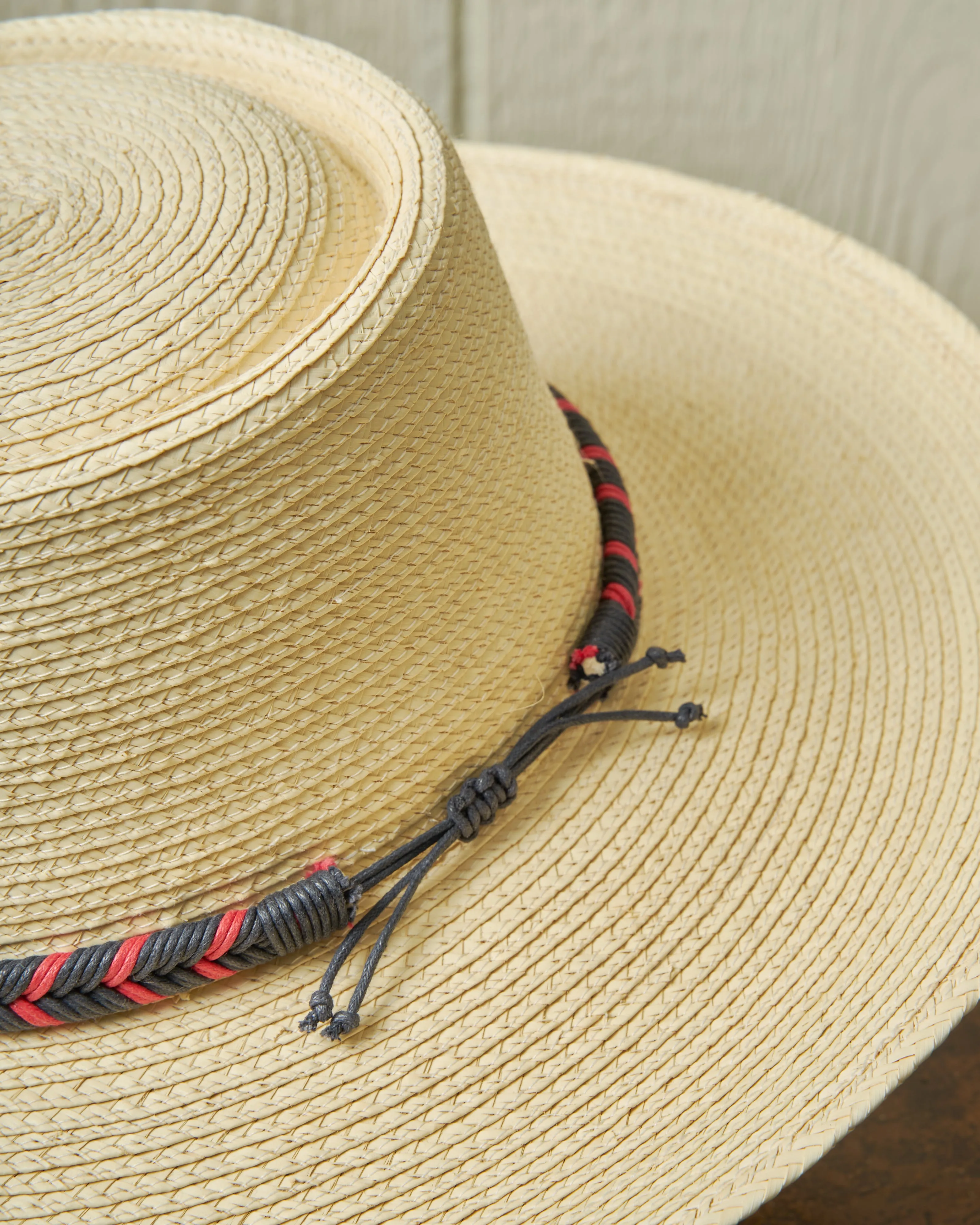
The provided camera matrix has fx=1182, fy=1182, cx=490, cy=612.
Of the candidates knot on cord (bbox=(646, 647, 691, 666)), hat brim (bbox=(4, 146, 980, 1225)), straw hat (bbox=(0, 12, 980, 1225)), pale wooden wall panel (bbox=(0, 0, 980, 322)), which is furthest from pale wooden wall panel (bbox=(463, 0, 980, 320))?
knot on cord (bbox=(646, 647, 691, 666))

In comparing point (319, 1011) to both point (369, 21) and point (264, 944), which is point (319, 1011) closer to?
point (264, 944)

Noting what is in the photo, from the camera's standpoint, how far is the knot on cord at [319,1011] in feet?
2.27

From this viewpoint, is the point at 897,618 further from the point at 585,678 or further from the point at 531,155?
the point at 531,155

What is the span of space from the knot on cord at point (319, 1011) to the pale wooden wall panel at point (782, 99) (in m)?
1.24

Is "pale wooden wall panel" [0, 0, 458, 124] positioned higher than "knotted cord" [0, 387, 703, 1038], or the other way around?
"pale wooden wall panel" [0, 0, 458, 124]

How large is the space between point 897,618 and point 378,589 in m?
0.44

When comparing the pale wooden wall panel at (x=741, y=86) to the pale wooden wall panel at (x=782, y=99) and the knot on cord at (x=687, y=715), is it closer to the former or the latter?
the pale wooden wall panel at (x=782, y=99)

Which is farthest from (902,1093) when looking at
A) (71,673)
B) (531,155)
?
(531,155)

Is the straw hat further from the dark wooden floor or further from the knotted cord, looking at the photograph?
the dark wooden floor

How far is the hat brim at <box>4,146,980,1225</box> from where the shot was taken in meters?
0.67

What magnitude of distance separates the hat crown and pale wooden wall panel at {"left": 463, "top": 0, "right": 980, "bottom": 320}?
0.78 m

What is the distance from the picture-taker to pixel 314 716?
0.70 metres

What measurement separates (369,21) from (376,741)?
1.21 metres

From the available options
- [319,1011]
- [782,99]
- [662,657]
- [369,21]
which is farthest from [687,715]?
[369,21]
